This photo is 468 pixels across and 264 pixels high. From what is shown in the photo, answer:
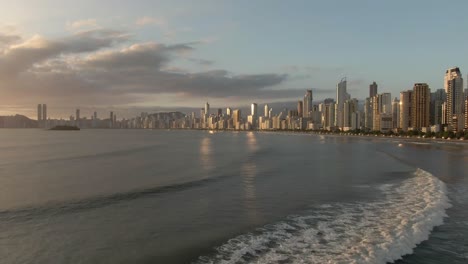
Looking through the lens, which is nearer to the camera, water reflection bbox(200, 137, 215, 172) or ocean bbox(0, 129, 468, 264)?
ocean bbox(0, 129, 468, 264)

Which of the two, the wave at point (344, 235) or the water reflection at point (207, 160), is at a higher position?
the wave at point (344, 235)

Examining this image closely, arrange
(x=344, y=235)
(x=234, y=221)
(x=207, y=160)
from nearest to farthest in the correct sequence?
(x=344, y=235) → (x=234, y=221) → (x=207, y=160)

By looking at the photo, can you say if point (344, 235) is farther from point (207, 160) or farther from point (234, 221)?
point (207, 160)

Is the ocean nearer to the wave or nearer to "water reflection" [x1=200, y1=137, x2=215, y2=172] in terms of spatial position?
the wave

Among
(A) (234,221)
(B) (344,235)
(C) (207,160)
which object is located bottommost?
(C) (207,160)

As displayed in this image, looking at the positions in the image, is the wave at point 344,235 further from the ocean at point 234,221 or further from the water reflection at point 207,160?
the water reflection at point 207,160

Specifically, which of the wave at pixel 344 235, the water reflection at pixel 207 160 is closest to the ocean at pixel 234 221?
the wave at pixel 344 235

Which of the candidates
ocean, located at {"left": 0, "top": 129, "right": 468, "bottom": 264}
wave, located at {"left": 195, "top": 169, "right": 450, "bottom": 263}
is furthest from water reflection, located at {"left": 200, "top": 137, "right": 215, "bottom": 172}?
wave, located at {"left": 195, "top": 169, "right": 450, "bottom": 263}

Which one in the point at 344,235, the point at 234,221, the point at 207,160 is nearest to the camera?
the point at 344,235

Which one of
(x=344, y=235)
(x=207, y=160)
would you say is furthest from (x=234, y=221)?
(x=207, y=160)
